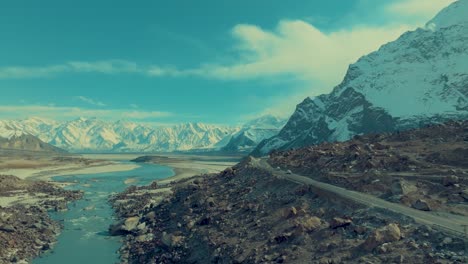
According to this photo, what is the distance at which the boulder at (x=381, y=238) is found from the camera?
3759 cm

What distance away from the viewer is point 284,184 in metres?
70.7

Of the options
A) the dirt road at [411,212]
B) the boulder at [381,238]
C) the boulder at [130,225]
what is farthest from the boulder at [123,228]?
the boulder at [381,238]

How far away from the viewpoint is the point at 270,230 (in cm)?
5219

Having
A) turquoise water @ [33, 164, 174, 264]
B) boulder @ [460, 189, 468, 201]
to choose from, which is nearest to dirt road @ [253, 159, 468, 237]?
boulder @ [460, 189, 468, 201]

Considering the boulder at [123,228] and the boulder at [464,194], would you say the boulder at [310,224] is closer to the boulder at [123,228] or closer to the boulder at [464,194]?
the boulder at [464,194]

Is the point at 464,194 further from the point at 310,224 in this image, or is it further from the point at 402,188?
the point at 310,224

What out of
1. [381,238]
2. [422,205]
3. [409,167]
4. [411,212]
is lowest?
[381,238]

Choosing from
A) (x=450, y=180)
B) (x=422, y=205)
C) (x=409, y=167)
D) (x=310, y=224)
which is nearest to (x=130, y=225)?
A: (x=310, y=224)

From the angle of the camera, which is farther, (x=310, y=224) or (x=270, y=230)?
(x=270, y=230)

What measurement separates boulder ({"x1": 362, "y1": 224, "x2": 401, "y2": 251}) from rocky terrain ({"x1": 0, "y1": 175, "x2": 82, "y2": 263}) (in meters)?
44.3

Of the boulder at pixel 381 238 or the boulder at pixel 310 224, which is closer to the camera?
Result: the boulder at pixel 381 238

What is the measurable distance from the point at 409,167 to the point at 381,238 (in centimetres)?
2930

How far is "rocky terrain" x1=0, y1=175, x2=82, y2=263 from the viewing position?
6075cm

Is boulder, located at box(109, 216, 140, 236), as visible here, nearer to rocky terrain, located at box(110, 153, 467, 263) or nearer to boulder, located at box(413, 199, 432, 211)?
rocky terrain, located at box(110, 153, 467, 263)
